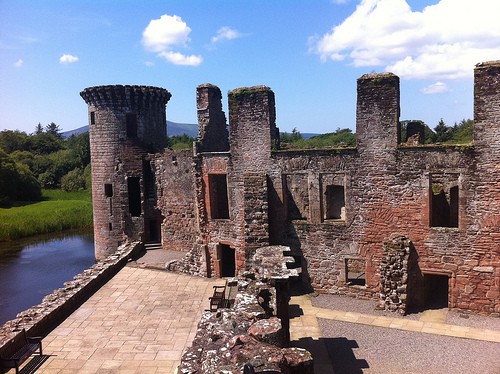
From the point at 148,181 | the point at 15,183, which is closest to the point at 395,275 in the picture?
the point at 148,181

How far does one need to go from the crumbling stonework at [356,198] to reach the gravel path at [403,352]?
1924 millimetres

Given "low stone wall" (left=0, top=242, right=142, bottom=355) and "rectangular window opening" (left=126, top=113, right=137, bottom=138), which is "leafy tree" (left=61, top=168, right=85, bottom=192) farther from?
"low stone wall" (left=0, top=242, right=142, bottom=355)

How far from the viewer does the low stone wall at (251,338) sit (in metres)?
5.26

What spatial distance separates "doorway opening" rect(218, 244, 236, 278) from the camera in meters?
17.0

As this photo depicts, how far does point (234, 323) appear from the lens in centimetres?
696

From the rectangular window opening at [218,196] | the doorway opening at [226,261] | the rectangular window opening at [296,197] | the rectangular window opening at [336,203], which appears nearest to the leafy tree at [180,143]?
the rectangular window opening at [218,196]

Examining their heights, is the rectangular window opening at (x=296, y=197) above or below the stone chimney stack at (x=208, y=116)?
below

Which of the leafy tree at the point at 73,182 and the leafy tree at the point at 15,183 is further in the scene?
the leafy tree at the point at 73,182

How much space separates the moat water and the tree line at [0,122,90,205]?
1578 cm

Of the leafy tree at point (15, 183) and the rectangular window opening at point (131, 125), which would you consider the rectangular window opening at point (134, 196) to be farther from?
the leafy tree at point (15, 183)

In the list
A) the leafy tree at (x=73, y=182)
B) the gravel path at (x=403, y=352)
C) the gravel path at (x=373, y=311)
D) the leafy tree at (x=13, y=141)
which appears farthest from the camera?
the leafy tree at (x=13, y=141)

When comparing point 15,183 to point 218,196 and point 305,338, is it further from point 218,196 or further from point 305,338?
point 305,338

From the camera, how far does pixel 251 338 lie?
19.8 feet

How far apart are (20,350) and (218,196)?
9255mm
